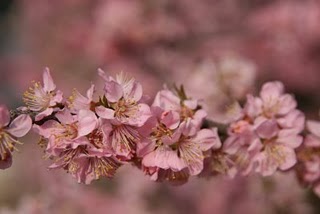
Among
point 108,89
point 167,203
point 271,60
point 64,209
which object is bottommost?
point 167,203

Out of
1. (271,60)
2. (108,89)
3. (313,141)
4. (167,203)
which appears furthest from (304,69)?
(108,89)

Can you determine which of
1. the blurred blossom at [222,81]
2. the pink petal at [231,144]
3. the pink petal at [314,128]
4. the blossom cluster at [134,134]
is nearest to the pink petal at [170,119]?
the blossom cluster at [134,134]

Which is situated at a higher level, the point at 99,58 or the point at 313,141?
the point at 313,141

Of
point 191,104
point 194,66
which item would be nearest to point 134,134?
point 191,104

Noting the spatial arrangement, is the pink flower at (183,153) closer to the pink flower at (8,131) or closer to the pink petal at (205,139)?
the pink petal at (205,139)

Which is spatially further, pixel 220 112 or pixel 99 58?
pixel 99 58

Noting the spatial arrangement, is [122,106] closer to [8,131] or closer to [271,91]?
[8,131]

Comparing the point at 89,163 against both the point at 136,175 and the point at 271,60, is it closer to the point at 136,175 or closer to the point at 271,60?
the point at 136,175
